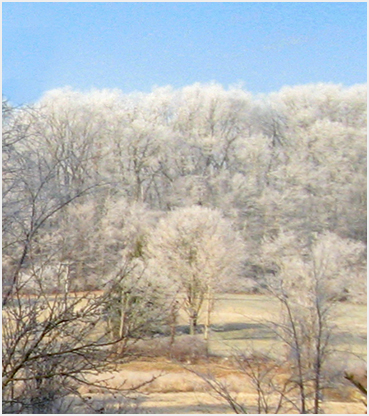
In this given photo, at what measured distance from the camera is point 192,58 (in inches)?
90.4

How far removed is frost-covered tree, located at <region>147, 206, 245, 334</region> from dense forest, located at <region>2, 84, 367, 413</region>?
0.05 ft

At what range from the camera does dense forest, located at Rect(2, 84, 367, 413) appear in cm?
221

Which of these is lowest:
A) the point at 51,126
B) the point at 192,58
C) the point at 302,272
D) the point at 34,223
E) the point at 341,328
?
the point at 341,328

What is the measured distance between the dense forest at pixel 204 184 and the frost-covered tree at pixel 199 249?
0.05 ft

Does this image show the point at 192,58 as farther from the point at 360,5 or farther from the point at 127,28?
the point at 360,5

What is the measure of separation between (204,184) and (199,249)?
0.64 metres

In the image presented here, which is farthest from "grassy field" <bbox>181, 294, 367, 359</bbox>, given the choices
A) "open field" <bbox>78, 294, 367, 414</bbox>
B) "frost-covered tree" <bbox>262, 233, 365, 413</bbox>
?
"frost-covered tree" <bbox>262, 233, 365, 413</bbox>

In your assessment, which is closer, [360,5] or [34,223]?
[34,223]

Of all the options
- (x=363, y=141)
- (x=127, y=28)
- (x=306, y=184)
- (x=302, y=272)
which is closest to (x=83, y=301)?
(x=127, y=28)

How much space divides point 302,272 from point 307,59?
1738mm

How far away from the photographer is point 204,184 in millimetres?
4969

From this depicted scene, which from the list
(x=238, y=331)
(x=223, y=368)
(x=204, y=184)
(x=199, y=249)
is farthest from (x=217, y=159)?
(x=223, y=368)

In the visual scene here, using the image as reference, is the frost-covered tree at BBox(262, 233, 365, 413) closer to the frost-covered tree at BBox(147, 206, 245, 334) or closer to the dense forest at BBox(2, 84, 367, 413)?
the dense forest at BBox(2, 84, 367, 413)

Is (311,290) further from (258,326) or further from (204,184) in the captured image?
(204,184)
